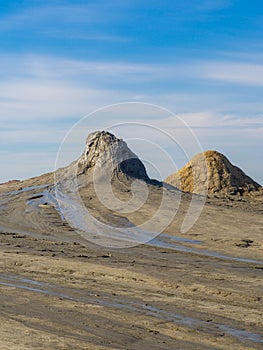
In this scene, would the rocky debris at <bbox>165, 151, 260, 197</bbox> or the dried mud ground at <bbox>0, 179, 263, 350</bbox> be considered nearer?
the dried mud ground at <bbox>0, 179, 263, 350</bbox>

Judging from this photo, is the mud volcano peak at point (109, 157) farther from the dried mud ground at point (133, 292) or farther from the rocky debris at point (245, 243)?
the rocky debris at point (245, 243)

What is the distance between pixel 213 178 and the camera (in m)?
44.6

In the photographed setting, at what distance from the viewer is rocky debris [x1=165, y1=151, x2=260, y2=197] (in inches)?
1726

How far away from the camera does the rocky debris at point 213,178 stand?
144 feet

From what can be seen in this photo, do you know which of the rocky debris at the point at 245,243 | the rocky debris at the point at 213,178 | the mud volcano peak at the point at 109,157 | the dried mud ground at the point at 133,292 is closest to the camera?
the dried mud ground at the point at 133,292

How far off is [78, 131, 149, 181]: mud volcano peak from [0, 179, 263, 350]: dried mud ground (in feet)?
43.8

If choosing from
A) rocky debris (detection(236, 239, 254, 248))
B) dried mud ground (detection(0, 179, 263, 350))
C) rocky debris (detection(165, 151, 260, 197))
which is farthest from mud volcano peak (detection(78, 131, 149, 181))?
rocky debris (detection(236, 239, 254, 248))

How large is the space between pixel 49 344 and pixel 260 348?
342 centimetres

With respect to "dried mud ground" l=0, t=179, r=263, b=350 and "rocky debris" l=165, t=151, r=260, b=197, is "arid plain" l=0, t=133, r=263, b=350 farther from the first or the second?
"rocky debris" l=165, t=151, r=260, b=197

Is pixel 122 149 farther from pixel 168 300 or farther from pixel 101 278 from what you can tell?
pixel 168 300

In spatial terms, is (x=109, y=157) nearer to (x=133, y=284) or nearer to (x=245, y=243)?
(x=245, y=243)

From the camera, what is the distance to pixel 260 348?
948 centimetres

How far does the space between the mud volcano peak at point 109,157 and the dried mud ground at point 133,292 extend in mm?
13340

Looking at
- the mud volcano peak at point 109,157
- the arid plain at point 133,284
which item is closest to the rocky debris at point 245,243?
the arid plain at point 133,284
